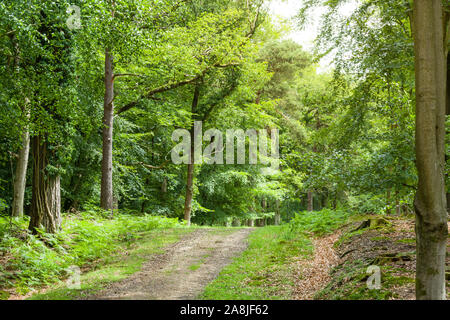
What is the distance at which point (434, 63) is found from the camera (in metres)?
3.99

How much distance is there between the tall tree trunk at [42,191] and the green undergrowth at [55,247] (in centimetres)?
29

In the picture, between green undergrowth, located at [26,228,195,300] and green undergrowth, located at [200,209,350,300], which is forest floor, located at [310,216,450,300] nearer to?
green undergrowth, located at [200,209,350,300]

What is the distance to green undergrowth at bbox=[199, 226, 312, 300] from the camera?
6145 mm

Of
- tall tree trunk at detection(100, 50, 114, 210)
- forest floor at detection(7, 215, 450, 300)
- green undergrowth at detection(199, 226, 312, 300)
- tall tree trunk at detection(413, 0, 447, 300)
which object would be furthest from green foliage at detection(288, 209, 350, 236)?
tall tree trunk at detection(413, 0, 447, 300)

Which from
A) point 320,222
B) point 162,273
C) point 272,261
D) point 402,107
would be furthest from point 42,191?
point 402,107

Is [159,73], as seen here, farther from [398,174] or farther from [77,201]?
[398,174]

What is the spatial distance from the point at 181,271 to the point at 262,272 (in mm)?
1700

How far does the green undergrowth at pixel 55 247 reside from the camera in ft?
24.3

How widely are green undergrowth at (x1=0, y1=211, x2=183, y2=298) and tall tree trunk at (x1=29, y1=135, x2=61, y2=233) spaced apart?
0.29m

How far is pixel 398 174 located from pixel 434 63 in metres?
3.33

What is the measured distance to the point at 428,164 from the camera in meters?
3.94

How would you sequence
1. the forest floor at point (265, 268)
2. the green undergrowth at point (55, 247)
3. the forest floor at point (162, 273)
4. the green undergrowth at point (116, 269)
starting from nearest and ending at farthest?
the forest floor at point (265, 268)
the forest floor at point (162, 273)
the green undergrowth at point (116, 269)
the green undergrowth at point (55, 247)

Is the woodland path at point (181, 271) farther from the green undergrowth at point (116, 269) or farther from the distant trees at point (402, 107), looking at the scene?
the distant trees at point (402, 107)

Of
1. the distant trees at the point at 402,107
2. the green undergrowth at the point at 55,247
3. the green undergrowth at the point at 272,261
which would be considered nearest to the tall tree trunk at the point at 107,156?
the green undergrowth at the point at 55,247
